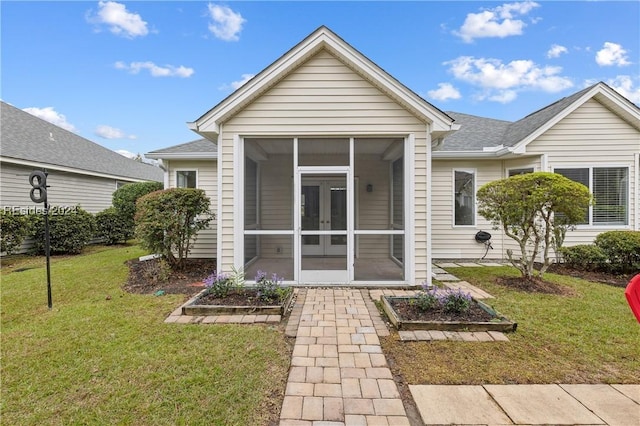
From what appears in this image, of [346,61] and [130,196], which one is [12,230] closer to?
[130,196]

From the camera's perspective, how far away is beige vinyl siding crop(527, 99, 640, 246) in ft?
25.6

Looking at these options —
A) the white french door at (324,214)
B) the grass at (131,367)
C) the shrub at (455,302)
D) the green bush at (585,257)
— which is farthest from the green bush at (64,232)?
the green bush at (585,257)

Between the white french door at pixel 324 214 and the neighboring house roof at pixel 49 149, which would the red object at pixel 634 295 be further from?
the neighboring house roof at pixel 49 149

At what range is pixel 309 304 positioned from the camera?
480cm

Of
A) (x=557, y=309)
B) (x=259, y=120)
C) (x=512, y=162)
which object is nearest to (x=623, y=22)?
(x=512, y=162)

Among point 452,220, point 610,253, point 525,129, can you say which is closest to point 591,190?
point 610,253

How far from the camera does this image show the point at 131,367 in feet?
9.56

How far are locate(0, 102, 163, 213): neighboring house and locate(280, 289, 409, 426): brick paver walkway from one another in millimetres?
11426

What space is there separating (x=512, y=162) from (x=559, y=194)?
12.3 ft

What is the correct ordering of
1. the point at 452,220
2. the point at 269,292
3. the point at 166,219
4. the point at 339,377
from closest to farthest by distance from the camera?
1. the point at 339,377
2. the point at 269,292
3. the point at 166,219
4. the point at 452,220

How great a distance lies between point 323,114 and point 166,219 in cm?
402

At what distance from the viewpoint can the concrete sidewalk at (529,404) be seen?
220cm

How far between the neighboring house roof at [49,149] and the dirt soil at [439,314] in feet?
40.9

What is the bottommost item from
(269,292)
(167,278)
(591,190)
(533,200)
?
(167,278)
